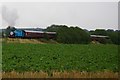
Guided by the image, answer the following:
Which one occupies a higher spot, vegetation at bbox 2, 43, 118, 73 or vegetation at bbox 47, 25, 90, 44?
vegetation at bbox 47, 25, 90, 44

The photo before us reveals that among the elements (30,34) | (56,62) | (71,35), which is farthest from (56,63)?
(71,35)

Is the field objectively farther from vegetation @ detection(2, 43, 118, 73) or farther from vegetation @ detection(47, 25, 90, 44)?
vegetation @ detection(47, 25, 90, 44)

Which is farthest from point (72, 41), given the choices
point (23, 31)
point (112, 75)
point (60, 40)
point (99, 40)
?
point (112, 75)

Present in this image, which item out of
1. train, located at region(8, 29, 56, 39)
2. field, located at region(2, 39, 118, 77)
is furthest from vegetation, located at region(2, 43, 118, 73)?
train, located at region(8, 29, 56, 39)

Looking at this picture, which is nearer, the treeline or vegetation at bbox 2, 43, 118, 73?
vegetation at bbox 2, 43, 118, 73

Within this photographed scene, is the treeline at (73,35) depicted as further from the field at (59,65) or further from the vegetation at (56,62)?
the field at (59,65)

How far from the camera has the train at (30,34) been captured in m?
53.4

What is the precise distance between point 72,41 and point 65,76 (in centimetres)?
4235

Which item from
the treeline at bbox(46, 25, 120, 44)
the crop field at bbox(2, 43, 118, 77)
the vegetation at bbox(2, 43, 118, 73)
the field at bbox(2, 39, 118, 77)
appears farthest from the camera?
the treeline at bbox(46, 25, 120, 44)

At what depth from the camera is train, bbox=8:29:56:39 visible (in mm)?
53375

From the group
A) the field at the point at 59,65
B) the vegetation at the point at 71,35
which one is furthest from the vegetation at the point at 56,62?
the vegetation at the point at 71,35

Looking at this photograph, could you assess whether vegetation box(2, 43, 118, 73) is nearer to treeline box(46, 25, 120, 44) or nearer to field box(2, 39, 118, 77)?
field box(2, 39, 118, 77)

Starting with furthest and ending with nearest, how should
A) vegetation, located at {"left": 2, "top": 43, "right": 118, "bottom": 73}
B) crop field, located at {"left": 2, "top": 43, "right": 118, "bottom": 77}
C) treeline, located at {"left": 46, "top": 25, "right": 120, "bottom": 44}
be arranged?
1. treeline, located at {"left": 46, "top": 25, "right": 120, "bottom": 44}
2. vegetation, located at {"left": 2, "top": 43, "right": 118, "bottom": 73}
3. crop field, located at {"left": 2, "top": 43, "right": 118, "bottom": 77}

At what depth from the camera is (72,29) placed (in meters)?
57.3
